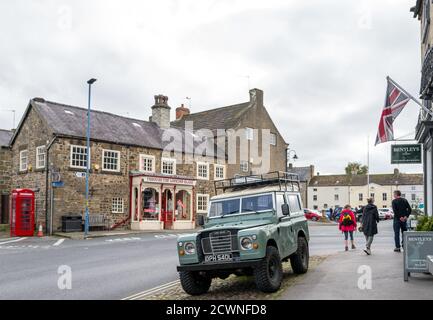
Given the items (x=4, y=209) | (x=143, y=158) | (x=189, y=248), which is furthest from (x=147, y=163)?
(x=189, y=248)

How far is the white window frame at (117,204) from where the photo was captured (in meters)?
31.6

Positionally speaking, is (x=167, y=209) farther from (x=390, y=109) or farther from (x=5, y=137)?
(x=390, y=109)

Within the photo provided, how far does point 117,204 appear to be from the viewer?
105 ft

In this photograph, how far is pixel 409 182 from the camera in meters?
93.0

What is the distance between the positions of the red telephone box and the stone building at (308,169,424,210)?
234 feet

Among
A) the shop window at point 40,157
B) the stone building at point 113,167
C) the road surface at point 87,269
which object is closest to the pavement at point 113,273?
the road surface at point 87,269

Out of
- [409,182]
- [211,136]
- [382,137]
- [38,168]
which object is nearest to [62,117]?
[38,168]

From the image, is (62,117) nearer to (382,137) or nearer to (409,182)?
(382,137)

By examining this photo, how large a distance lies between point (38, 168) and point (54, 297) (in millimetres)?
22584

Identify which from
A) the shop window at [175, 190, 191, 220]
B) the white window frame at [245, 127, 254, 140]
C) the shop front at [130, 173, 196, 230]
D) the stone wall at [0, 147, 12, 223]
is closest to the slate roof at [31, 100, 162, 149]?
the shop front at [130, 173, 196, 230]

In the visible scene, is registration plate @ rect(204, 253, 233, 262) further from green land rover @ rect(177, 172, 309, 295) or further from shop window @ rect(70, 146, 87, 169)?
shop window @ rect(70, 146, 87, 169)
